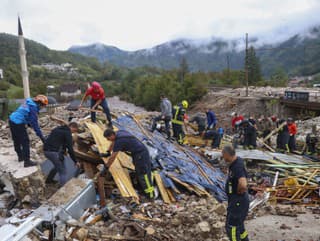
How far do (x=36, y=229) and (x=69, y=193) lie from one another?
0.83 meters

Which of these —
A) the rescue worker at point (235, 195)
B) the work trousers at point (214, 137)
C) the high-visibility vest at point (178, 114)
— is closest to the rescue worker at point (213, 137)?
the work trousers at point (214, 137)

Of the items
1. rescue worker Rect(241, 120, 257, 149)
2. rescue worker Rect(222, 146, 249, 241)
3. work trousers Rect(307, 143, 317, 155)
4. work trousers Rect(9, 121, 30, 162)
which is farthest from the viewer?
work trousers Rect(307, 143, 317, 155)

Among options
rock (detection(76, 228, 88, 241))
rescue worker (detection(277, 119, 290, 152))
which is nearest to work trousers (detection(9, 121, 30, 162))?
rock (detection(76, 228, 88, 241))

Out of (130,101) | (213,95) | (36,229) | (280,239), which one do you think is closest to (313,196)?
(280,239)

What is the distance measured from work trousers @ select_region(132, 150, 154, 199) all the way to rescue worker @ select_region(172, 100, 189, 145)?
3804 millimetres

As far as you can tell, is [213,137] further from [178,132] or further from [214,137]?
[178,132]

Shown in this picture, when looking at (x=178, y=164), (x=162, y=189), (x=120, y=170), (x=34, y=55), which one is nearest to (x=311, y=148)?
(x=178, y=164)

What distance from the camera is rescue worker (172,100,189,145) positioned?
8.80 meters

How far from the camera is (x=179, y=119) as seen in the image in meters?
8.92

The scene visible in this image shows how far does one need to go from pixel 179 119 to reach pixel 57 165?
4756 mm

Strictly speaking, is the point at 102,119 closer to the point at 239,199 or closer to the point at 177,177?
the point at 177,177

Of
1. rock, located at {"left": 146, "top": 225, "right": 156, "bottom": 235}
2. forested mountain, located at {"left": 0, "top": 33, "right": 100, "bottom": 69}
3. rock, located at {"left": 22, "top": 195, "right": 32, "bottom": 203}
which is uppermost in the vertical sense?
forested mountain, located at {"left": 0, "top": 33, "right": 100, "bottom": 69}

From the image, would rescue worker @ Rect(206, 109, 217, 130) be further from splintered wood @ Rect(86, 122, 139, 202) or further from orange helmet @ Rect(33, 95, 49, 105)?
orange helmet @ Rect(33, 95, 49, 105)

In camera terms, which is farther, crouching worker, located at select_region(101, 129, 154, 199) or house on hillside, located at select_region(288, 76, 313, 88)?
house on hillside, located at select_region(288, 76, 313, 88)
